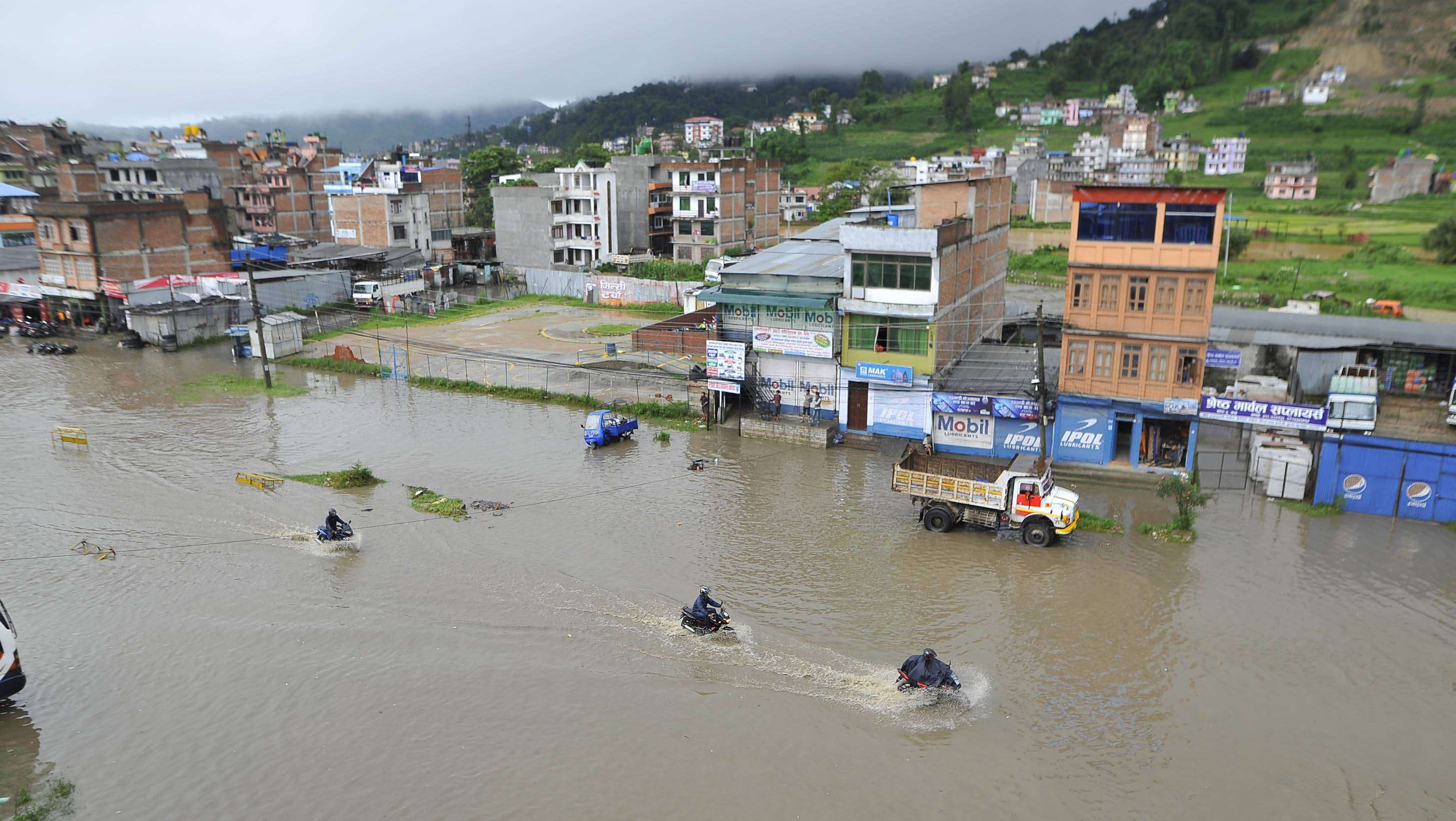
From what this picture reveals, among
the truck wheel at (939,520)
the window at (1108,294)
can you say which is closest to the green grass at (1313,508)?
the window at (1108,294)

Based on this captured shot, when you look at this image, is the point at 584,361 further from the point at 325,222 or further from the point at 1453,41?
the point at 1453,41

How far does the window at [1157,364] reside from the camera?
27266 mm

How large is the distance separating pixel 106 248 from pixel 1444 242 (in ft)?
309

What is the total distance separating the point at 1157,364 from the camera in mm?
27406

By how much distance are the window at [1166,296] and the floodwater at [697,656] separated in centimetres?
558

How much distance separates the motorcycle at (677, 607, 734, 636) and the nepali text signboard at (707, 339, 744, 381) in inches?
631

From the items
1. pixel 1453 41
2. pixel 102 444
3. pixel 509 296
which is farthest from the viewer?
pixel 1453 41

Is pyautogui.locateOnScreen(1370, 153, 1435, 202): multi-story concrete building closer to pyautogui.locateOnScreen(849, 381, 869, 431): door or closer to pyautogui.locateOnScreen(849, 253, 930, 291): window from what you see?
pyautogui.locateOnScreen(849, 253, 930, 291): window

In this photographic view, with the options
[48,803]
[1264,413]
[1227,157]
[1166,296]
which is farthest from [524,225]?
[1227,157]

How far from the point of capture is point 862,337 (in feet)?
106

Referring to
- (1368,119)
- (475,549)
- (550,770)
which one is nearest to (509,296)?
(475,549)

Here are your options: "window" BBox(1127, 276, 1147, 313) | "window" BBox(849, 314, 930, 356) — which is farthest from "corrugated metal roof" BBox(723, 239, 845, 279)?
"window" BBox(1127, 276, 1147, 313)

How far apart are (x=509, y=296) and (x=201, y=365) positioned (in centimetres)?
2324

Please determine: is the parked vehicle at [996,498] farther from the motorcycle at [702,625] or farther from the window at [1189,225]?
the window at [1189,225]
